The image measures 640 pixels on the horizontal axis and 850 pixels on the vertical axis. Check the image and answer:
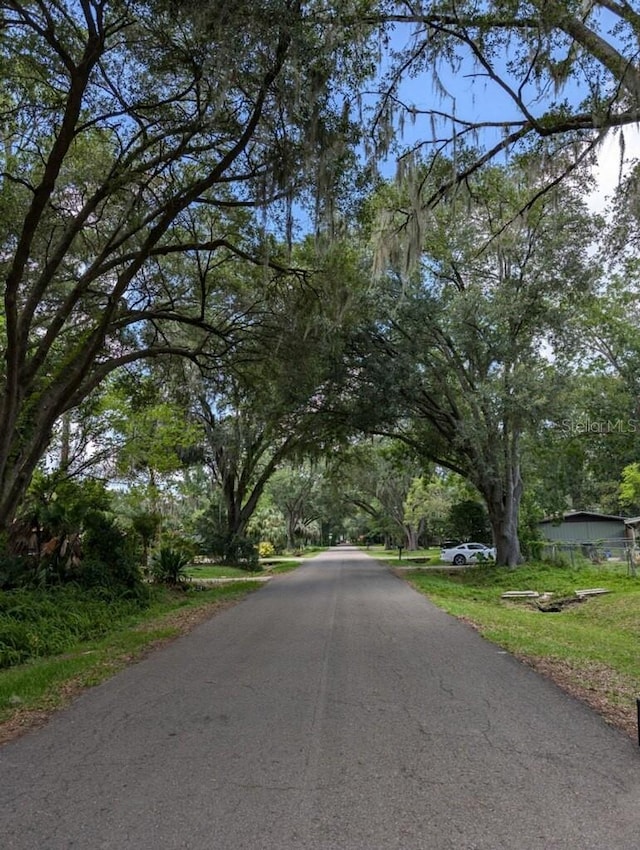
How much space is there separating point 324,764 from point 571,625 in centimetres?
943

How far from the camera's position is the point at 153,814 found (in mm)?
3564

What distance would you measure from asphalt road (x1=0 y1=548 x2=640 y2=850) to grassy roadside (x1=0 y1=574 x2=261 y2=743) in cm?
32

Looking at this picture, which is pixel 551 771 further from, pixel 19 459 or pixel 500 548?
pixel 500 548

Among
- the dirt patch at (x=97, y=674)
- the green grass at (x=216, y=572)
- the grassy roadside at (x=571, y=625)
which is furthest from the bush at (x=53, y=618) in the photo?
the green grass at (x=216, y=572)

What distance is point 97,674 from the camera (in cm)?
738

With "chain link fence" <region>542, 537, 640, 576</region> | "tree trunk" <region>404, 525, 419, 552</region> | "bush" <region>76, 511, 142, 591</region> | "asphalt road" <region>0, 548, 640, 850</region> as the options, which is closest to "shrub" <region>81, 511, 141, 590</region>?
"bush" <region>76, 511, 142, 591</region>

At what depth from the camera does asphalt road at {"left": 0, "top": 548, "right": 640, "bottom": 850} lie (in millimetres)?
3340

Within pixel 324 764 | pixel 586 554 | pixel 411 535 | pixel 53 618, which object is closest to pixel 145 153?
pixel 53 618

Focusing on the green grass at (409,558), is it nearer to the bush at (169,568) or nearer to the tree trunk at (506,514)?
the tree trunk at (506,514)

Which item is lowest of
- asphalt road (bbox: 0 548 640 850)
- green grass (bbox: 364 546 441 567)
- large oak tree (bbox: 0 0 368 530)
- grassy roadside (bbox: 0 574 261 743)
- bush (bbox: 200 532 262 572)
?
asphalt road (bbox: 0 548 640 850)

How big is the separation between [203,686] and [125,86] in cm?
933

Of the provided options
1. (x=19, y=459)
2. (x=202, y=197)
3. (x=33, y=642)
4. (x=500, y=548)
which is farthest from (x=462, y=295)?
(x=33, y=642)

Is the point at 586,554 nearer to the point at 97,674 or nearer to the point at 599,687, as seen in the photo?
the point at 599,687

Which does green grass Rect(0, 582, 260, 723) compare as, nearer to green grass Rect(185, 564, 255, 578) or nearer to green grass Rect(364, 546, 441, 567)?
green grass Rect(185, 564, 255, 578)
